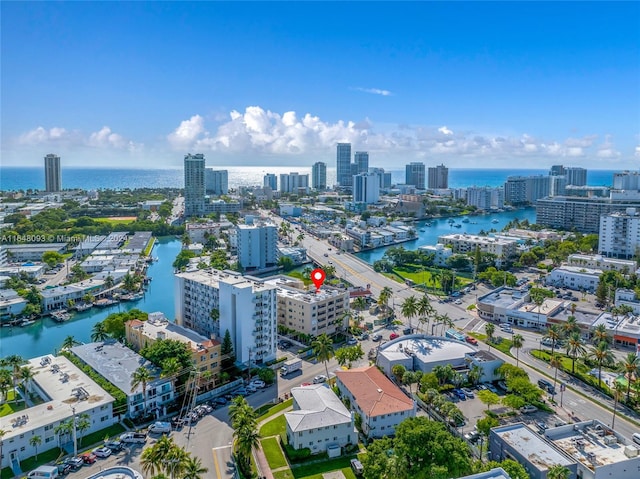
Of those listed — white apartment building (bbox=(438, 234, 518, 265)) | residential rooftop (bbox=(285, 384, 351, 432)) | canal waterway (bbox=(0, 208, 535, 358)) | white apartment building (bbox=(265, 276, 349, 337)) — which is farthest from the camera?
white apartment building (bbox=(438, 234, 518, 265))

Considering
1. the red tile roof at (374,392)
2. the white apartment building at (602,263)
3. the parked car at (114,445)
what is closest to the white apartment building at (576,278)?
the white apartment building at (602,263)

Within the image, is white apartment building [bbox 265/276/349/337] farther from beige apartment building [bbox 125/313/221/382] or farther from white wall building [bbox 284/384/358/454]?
white wall building [bbox 284/384/358/454]

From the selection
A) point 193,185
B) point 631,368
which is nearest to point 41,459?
point 631,368

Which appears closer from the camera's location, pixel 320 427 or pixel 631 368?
pixel 320 427

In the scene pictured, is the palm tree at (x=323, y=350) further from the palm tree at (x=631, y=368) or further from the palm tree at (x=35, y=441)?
the palm tree at (x=631, y=368)

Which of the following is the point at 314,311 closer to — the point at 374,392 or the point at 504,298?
the point at 374,392

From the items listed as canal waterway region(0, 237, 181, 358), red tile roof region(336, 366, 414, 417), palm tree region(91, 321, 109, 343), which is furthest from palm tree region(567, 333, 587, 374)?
canal waterway region(0, 237, 181, 358)
